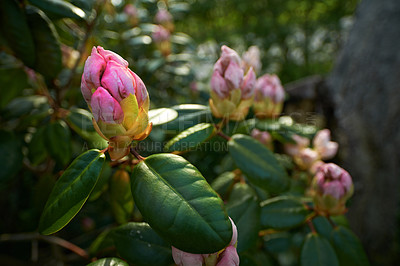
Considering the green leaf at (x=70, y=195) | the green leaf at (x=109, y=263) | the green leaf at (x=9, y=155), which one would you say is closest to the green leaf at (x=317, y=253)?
the green leaf at (x=109, y=263)

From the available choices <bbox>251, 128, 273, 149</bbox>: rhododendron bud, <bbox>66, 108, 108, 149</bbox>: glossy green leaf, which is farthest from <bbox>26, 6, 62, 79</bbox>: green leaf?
<bbox>251, 128, 273, 149</bbox>: rhododendron bud

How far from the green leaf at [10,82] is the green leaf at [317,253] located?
3.23ft

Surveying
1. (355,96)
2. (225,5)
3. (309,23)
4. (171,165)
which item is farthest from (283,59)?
(171,165)

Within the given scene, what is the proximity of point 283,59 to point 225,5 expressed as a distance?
53.7 inches

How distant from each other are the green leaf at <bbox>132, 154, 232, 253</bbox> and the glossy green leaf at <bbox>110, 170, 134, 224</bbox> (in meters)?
0.28

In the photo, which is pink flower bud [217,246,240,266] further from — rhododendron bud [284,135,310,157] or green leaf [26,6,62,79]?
rhododendron bud [284,135,310,157]

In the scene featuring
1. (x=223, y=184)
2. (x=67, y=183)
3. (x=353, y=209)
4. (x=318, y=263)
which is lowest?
(x=353, y=209)

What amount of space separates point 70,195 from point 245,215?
422 millimetres

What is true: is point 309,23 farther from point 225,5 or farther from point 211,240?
point 211,240

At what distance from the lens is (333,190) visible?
767 mm

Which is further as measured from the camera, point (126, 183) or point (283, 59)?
point (283, 59)

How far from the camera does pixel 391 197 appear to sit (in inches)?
76.3

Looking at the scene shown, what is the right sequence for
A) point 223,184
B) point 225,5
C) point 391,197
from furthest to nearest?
1. point 225,5
2. point 391,197
3. point 223,184

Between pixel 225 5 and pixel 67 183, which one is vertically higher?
pixel 225 5
